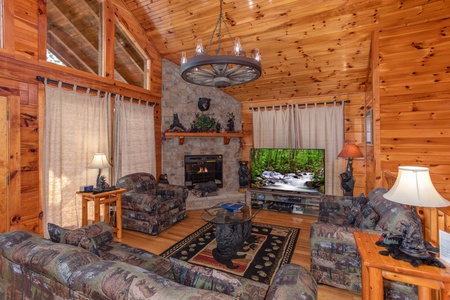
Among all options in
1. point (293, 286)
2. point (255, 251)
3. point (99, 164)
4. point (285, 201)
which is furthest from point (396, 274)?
point (99, 164)

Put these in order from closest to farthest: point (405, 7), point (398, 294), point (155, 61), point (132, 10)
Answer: point (398, 294), point (405, 7), point (132, 10), point (155, 61)

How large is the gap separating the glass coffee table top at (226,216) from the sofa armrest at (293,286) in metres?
1.67

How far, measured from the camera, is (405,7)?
10.3 ft

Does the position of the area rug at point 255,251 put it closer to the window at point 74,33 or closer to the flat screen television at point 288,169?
the flat screen television at point 288,169

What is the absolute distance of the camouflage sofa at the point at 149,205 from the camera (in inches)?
149

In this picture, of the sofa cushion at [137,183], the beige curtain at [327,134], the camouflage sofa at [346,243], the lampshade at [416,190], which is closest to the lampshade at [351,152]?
the beige curtain at [327,134]

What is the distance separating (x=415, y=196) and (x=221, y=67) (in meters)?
1.94

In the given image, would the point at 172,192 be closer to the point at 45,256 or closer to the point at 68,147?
the point at 68,147

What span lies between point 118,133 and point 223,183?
9.45ft

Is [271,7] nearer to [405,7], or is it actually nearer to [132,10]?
[405,7]

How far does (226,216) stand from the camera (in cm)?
332

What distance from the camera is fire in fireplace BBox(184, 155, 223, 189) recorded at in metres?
5.73

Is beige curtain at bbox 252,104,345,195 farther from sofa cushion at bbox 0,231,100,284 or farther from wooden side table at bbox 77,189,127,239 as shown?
sofa cushion at bbox 0,231,100,284

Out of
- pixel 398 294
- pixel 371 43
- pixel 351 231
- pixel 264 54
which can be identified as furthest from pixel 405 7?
pixel 398 294
